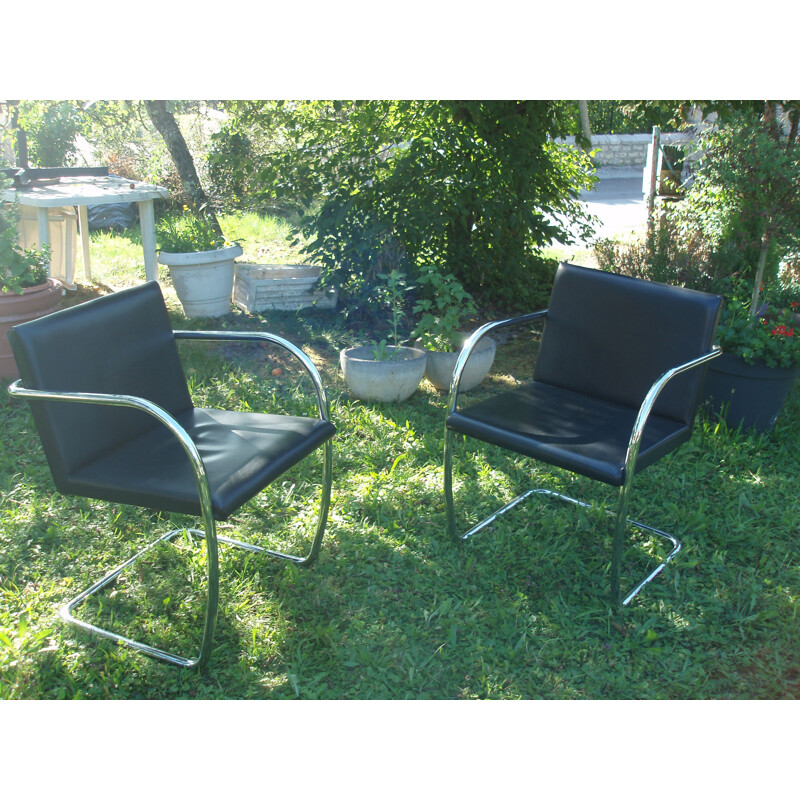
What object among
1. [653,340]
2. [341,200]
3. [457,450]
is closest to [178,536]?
[457,450]

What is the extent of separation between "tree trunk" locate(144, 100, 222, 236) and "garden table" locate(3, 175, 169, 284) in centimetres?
77

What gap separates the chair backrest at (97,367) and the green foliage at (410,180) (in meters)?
2.21

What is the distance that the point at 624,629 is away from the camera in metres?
2.34

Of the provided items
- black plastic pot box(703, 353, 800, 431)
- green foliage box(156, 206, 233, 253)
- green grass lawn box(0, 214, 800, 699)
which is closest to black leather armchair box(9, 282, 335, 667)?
green grass lawn box(0, 214, 800, 699)

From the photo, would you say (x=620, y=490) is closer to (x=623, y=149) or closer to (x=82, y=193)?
(x=82, y=193)

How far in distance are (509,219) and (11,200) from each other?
120 inches

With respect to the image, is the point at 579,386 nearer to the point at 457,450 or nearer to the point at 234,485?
the point at 457,450

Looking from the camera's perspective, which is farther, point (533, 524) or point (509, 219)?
point (509, 219)

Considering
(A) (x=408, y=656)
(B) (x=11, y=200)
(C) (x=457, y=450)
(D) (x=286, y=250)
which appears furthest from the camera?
(D) (x=286, y=250)

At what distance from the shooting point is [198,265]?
15.9 ft

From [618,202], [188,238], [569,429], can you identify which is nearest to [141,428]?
[569,429]

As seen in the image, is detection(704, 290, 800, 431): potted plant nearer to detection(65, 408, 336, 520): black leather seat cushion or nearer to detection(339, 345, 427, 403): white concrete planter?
detection(339, 345, 427, 403): white concrete planter

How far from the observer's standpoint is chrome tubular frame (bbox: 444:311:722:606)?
221 cm

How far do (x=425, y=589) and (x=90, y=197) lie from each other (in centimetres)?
342
